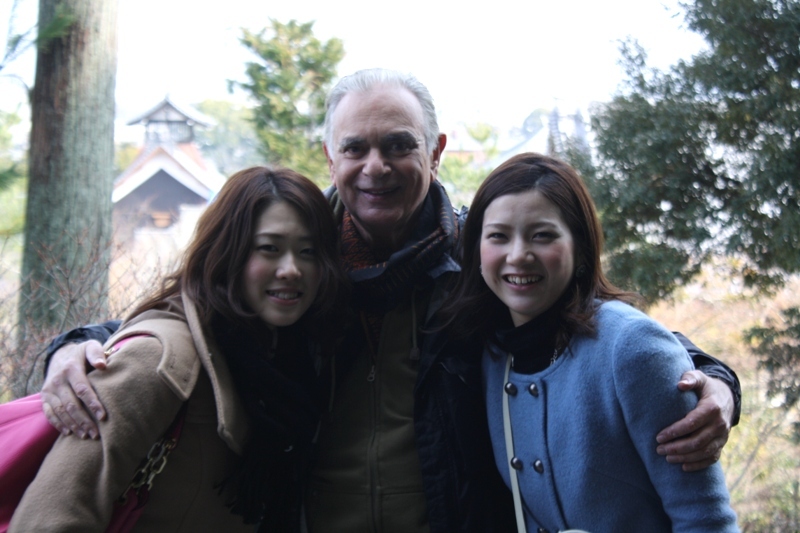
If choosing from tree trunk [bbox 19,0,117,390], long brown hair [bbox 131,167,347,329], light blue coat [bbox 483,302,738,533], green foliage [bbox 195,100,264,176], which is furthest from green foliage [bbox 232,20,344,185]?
light blue coat [bbox 483,302,738,533]

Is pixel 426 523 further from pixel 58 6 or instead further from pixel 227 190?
pixel 58 6

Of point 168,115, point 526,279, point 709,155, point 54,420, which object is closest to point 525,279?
point 526,279

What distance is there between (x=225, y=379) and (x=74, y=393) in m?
0.38

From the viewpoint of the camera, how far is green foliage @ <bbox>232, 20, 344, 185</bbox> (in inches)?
449

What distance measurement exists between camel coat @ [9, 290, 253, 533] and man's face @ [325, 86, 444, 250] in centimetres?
76

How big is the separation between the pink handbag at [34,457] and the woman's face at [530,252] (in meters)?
0.95

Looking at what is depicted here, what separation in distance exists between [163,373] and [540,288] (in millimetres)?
1027

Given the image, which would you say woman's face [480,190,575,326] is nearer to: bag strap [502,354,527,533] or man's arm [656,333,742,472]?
bag strap [502,354,527,533]

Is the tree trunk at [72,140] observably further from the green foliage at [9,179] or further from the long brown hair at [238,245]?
the long brown hair at [238,245]

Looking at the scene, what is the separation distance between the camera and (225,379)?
191 cm

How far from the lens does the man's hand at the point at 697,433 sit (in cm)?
158

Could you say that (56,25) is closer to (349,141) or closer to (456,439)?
(349,141)

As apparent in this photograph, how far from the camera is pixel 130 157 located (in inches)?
751

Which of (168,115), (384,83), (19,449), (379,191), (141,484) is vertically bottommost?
(141,484)
